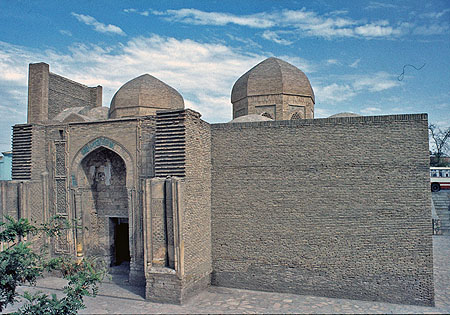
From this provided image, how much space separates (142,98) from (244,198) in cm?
602

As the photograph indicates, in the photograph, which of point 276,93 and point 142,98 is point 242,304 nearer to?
point 276,93

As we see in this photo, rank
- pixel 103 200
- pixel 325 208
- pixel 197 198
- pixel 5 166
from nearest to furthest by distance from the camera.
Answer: pixel 325 208 → pixel 197 198 → pixel 103 200 → pixel 5 166

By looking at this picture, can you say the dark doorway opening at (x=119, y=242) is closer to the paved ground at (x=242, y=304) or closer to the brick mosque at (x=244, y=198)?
the brick mosque at (x=244, y=198)

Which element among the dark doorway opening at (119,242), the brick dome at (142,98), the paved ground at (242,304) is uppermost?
the brick dome at (142,98)

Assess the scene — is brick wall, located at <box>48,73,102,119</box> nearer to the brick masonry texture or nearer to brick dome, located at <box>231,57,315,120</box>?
brick dome, located at <box>231,57,315,120</box>

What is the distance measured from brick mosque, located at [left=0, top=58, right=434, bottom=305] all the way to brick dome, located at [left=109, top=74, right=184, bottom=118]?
112 inches

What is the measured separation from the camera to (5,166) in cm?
2516

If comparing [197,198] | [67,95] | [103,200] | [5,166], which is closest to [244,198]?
[197,198]

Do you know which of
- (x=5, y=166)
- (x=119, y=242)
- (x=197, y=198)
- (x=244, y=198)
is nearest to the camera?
(x=197, y=198)

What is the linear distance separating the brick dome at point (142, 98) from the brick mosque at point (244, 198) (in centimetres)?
284

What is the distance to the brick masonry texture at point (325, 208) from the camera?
27.8 ft

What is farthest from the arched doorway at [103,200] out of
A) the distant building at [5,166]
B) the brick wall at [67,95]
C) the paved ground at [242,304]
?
the distant building at [5,166]

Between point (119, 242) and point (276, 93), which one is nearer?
point (119, 242)

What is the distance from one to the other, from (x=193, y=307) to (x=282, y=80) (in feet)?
28.4
